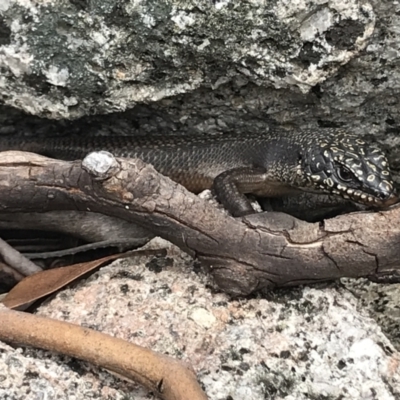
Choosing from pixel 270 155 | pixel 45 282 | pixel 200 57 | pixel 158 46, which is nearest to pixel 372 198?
pixel 270 155

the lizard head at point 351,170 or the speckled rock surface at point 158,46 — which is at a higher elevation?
the speckled rock surface at point 158,46

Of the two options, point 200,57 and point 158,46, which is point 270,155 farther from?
point 158,46

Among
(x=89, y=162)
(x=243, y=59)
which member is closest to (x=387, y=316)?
(x=243, y=59)

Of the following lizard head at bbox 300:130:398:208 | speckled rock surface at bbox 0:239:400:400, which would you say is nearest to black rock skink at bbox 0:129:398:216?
lizard head at bbox 300:130:398:208

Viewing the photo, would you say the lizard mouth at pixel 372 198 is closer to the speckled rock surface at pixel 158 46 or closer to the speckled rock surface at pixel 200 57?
the speckled rock surface at pixel 200 57

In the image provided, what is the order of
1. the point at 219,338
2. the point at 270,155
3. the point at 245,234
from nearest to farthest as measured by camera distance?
the point at 219,338 < the point at 245,234 < the point at 270,155

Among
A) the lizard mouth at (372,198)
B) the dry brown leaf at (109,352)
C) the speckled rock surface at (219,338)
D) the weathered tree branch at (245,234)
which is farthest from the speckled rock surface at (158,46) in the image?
the dry brown leaf at (109,352)

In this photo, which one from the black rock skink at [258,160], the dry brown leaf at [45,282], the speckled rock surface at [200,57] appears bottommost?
the dry brown leaf at [45,282]

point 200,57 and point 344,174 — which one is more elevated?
point 200,57
